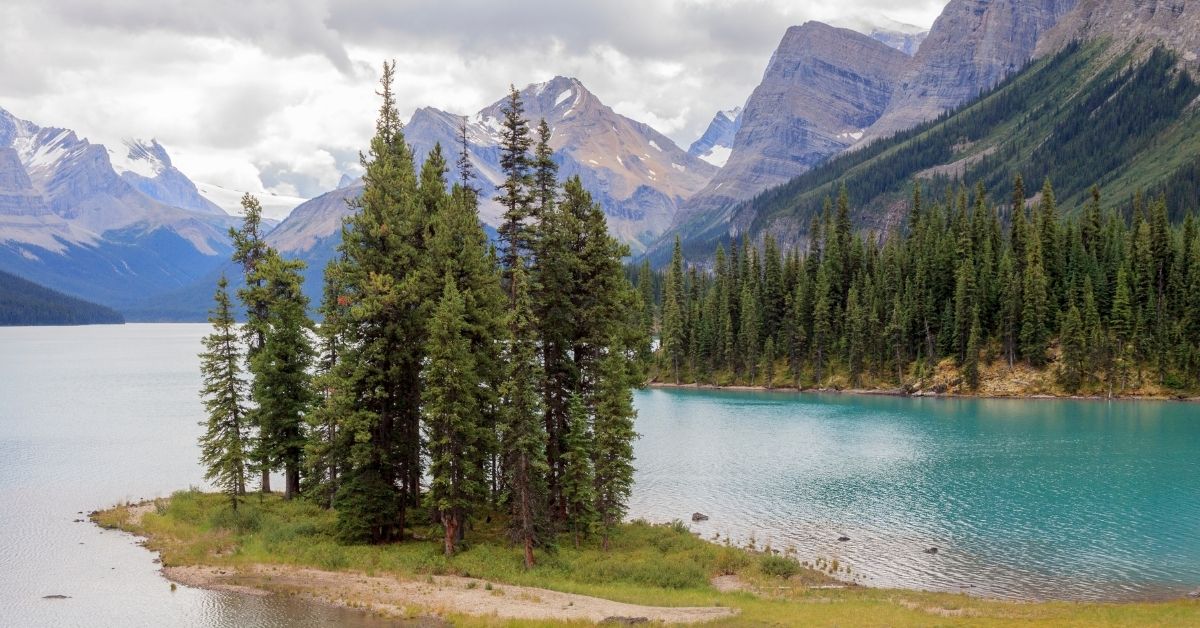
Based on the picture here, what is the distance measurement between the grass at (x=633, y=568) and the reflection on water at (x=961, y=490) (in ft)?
17.6

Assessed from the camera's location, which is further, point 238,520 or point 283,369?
point 283,369

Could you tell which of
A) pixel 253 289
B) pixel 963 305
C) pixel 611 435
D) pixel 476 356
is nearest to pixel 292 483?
pixel 253 289

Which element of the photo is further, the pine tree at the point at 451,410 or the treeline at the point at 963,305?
the treeline at the point at 963,305

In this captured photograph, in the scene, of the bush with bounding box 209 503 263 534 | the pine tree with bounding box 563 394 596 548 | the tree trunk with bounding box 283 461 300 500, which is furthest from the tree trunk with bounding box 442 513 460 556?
the tree trunk with bounding box 283 461 300 500

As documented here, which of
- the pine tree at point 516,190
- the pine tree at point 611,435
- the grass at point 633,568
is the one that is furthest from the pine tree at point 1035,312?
the pine tree at point 516,190

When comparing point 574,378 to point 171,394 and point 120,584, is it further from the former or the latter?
point 171,394

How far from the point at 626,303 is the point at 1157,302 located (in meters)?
120

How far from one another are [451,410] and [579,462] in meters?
8.39

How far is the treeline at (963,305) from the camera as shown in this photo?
129 meters

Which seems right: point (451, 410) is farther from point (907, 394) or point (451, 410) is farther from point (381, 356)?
point (907, 394)

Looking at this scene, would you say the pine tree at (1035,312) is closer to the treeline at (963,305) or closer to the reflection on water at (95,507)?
the treeline at (963,305)

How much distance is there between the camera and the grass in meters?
32.7

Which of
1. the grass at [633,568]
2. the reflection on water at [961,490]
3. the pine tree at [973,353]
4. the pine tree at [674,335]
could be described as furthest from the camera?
the pine tree at [674,335]

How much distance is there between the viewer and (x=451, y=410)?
40969mm
